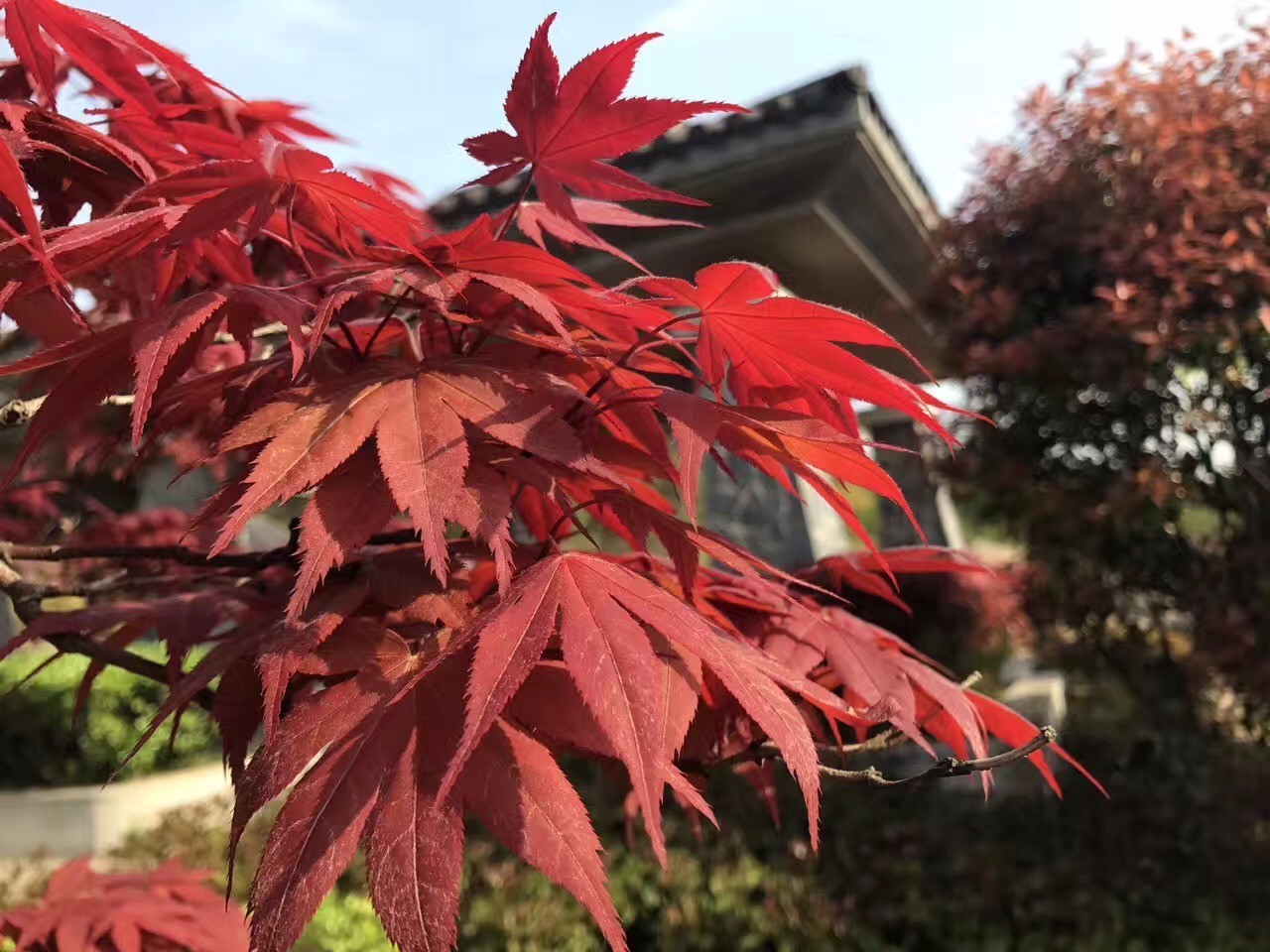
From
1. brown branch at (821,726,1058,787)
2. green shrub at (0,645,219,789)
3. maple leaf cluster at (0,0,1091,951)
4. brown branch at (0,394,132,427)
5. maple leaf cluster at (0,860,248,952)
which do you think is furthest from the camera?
green shrub at (0,645,219,789)

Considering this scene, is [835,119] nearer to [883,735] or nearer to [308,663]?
[883,735]

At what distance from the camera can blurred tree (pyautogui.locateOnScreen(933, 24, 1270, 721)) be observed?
135 inches

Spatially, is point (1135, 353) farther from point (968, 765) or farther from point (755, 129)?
point (968, 765)

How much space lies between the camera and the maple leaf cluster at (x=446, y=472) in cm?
62

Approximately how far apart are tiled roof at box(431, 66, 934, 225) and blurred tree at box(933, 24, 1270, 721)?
0.72 meters

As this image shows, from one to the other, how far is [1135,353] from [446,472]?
362cm

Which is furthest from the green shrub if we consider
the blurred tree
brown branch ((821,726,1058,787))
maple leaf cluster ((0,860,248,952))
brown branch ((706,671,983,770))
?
brown branch ((821,726,1058,787))

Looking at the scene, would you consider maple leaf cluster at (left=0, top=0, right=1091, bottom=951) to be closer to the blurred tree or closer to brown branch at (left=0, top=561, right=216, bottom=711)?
brown branch at (left=0, top=561, right=216, bottom=711)

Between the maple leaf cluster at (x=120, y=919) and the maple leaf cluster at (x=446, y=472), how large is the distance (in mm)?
431

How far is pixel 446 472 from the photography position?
2.18 ft

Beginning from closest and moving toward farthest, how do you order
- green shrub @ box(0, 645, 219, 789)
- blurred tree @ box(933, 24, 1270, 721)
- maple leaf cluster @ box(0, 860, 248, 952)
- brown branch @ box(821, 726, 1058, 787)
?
brown branch @ box(821, 726, 1058, 787), maple leaf cluster @ box(0, 860, 248, 952), blurred tree @ box(933, 24, 1270, 721), green shrub @ box(0, 645, 219, 789)

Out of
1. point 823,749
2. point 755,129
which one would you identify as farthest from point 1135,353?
point 823,749

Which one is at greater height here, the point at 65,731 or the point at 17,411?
the point at 65,731

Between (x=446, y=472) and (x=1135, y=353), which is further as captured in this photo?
(x=1135, y=353)
